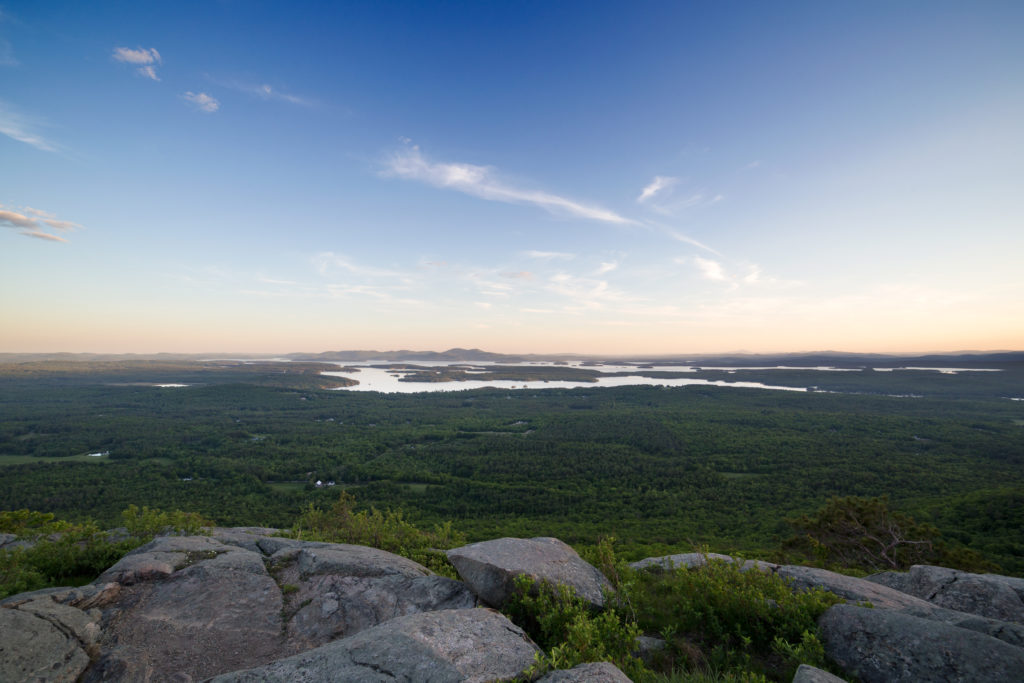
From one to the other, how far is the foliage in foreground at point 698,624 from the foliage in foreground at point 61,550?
1069 cm

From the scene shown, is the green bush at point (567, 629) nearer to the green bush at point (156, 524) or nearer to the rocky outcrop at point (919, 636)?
the rocky outcrop at point (919, 636)

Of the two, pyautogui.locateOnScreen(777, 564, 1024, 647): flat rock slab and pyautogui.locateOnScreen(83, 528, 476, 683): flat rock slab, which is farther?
pyautogui.locateOnScreen(83, 528, 476, 683): flat rock slab

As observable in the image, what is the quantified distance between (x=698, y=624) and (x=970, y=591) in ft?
25.3

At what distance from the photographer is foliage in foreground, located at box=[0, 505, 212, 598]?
335 inches

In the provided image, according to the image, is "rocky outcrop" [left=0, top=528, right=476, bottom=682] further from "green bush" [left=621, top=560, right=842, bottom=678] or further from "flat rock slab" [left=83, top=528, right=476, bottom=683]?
"green bush" [left=621, top=560, right=842, bottom=678]

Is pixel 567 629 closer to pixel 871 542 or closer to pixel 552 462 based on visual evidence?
pixel 871 542

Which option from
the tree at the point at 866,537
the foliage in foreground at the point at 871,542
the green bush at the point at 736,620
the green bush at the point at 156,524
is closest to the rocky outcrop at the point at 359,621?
the green bush at the point at 736,620

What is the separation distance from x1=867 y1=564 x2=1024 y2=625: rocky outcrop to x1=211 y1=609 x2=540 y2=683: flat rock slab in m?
11.4

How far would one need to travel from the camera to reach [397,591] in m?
8.80

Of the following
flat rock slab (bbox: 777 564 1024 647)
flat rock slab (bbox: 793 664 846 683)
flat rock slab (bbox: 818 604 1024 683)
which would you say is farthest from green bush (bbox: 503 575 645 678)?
flat rock slab (bbox: 777 564 1024 647)

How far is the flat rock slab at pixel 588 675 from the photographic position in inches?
176

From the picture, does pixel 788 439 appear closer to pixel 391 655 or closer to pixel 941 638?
pixel 941 638

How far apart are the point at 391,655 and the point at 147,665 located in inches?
201

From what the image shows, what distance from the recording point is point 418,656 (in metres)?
5.00
